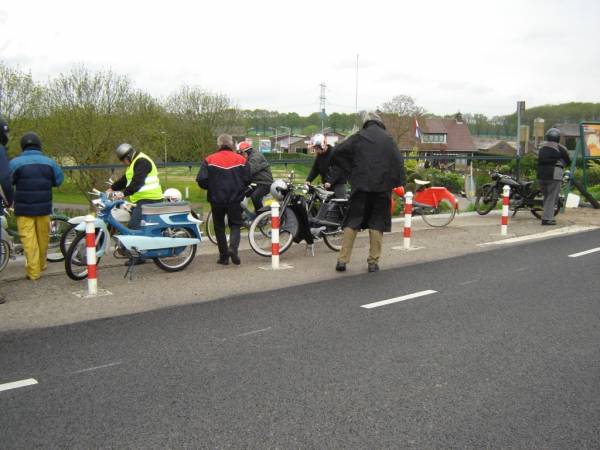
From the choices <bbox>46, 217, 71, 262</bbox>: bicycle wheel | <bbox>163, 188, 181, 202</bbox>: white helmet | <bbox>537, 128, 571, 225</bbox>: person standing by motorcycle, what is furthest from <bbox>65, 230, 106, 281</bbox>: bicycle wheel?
<bbox>537, 128, 571, 225</bbox>: person standing by motorcycle

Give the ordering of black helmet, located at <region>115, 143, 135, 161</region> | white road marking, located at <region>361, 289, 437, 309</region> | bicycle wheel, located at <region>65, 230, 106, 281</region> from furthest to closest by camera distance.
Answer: black helmet, located at <region>115, 143, 135, 161</region> < bicycle wheel, located at <region>65, 230, 106, 281</region> < white road marking, located at <region>361, 289, 437, 309</region>

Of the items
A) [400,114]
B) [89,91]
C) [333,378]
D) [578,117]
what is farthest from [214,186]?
[578,117]

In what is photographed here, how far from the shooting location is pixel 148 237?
8.06 meters

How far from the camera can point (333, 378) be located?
454 centimetres

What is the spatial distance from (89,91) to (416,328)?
115ft

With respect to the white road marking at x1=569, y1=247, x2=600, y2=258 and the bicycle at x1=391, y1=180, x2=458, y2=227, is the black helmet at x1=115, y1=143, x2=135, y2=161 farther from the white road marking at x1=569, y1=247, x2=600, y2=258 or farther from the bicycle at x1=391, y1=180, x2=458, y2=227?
the white road marking at x1=569, y1=247, x2=600, y2=258

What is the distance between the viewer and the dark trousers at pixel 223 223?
8.91m

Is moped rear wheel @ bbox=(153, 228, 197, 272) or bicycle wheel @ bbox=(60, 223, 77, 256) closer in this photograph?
bicycle wheel @ bbox=(60, 223, 77, 256)

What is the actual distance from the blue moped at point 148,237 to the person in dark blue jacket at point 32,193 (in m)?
0.53

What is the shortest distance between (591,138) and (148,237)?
1458 centimetres

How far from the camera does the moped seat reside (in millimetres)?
8188

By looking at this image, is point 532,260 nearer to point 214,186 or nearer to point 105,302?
point 214,186

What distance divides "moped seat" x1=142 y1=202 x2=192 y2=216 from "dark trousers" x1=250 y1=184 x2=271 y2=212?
251 cm

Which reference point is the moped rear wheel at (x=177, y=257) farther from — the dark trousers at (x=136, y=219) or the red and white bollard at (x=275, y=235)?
the red and white bollard at (x=275, y=235)
